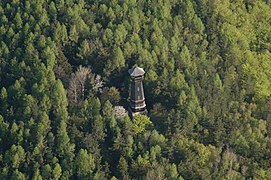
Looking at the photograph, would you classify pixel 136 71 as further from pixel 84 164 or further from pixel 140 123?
pixel 84 164

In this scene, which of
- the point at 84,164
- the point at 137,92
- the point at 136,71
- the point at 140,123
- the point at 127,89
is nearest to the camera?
the point at 84,164

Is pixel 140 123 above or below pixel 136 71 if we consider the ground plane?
below

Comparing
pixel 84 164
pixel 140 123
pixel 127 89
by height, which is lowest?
pixel 84 164

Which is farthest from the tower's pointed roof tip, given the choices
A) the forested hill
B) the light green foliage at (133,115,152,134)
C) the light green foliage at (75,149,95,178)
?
the light green foliage at (75,149,95,178)

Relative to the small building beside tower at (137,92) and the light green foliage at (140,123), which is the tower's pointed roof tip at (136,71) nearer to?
the small building beside tower at (137,92)

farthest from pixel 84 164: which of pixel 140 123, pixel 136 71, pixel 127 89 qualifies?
pixel 127 89

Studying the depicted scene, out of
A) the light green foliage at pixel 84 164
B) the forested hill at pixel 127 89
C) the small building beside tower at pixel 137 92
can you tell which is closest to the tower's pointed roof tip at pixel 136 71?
the small building beside tower at pixel 137 92

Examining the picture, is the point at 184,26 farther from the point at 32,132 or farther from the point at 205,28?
the point at 32,132
